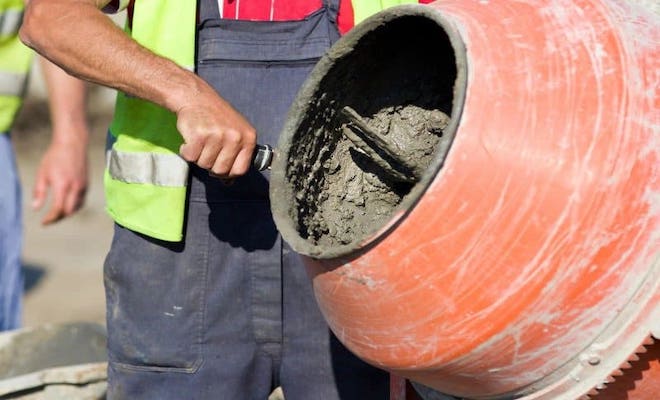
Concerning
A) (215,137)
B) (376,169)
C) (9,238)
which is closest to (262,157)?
(215,137)

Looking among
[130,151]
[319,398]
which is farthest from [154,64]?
[319,398]

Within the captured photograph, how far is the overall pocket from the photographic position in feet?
8.23

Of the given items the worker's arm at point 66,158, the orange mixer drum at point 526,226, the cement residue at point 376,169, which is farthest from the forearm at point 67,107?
the orange mixer drum at point 526,226

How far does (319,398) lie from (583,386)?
2.48ft

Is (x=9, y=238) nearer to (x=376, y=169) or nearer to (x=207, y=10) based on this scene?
(x=207, y=10)

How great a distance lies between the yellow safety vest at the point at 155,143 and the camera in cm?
240

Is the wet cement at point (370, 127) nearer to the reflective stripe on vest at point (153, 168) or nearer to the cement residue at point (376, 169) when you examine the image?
the cement residue at point (376, 169)

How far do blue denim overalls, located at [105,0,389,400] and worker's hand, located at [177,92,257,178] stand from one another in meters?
0.30

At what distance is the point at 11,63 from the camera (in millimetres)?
3904

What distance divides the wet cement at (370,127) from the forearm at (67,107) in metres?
1.26

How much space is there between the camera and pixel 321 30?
2455 mm

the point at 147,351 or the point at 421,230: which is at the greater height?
the point at 421,230

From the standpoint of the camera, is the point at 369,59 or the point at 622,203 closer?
the point at 622,203

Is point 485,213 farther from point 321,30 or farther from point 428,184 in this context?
point 321,30
